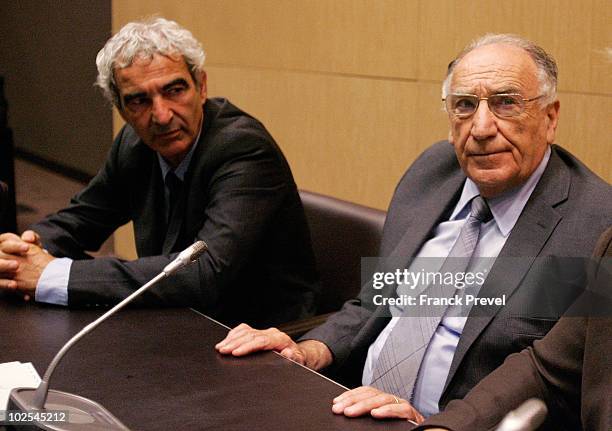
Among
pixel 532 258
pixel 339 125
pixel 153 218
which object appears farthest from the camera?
pixel 339 125

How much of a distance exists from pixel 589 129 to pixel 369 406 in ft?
5.44

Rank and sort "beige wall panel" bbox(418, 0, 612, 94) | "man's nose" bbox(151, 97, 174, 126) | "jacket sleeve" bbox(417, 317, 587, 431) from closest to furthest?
"jacket sleeve" bbox(417, 317, 587, 431), "man's nose" bbox(151, 97, 174, 126), "beige wall panel" bbox(418, 0, 612, 94)

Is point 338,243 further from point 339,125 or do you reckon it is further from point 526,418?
point 526,418

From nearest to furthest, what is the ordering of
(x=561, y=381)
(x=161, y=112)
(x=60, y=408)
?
(x=60, y=408) < (x=561, y=381) < (x=161, y=112)

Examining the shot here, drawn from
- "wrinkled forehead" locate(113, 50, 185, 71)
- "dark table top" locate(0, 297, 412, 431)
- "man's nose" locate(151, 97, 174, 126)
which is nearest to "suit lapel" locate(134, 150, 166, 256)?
"man's nose" locate(151, 97, 174, 126)

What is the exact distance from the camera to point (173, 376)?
1683 mm

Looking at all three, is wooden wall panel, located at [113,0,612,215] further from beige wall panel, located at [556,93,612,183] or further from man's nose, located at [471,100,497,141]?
man's nose, located at [471,100,497,141]

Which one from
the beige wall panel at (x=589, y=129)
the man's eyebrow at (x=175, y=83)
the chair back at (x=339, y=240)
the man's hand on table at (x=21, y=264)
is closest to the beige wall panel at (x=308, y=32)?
the beige wall panel at (x=589, y=129)

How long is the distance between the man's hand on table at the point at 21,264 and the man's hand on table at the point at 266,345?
67cm

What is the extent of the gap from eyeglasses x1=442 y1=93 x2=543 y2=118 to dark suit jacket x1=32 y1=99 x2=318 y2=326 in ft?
2.37

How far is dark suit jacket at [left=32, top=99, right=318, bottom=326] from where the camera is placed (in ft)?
7.68

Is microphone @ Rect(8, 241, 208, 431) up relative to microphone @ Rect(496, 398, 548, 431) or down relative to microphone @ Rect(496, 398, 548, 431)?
down

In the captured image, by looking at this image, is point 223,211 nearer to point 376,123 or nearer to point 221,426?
point 221,426

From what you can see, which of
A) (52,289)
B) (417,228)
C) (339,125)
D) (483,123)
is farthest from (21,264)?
(339,125)
